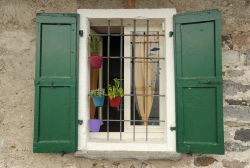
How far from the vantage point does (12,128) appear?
134 inches

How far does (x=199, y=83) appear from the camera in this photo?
3.16m

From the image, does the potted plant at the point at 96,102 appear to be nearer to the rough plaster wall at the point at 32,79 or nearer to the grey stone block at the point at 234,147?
the rough plaster wall at the point at 32,79

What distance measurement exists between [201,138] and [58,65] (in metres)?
1.76

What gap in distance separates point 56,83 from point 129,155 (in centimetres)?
114

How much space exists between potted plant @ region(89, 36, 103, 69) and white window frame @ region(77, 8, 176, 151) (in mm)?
79

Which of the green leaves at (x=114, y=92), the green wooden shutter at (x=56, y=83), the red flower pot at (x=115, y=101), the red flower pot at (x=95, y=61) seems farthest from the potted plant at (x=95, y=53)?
the red flower pot at (x=115, y=101)

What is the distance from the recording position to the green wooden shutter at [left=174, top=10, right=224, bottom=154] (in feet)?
10.2

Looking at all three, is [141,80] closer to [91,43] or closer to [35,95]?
[91,43]

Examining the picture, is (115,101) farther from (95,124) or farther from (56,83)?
(56,83)

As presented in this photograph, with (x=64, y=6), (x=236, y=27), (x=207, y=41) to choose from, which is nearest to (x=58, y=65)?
(x=64, y=6)

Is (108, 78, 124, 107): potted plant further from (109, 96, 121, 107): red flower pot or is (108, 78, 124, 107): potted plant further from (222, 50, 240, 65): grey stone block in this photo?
(222, 50, 240, 65): grey stone block

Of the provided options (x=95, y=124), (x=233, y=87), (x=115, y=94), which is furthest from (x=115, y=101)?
(x=233, y=87)

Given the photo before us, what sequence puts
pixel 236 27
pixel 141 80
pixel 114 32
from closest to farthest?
1. pixel 236 27
2. pixel 141 80
3. pixel 114 32

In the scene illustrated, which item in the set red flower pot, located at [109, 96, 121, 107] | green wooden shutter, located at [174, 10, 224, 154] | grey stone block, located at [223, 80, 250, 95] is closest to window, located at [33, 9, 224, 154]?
green wooden shutter, located at [174, 10, 224, 154]
